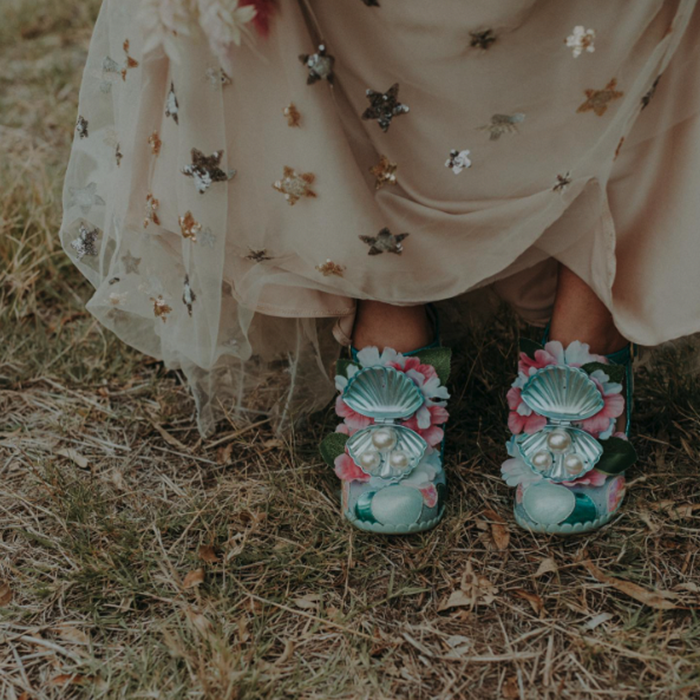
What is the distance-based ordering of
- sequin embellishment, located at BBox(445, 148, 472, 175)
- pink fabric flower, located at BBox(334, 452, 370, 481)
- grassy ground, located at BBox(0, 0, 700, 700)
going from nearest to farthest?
grassy ground, located at BBox(0, 0, 700, 700) < sequin embellishment, located at BBox(445, 148, 472, 175) < pink fabric flower, located at BBox(334, 452, 370, 481)

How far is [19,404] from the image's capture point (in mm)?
1418

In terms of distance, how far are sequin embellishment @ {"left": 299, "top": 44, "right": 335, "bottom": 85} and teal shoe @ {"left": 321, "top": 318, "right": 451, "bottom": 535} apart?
0.38m

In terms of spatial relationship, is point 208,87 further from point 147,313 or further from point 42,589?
point 42,589

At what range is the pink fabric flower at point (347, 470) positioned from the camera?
1106mm

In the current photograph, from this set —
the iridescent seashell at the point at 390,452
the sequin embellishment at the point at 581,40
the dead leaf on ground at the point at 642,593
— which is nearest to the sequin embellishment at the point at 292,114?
the sequin embellishment at the point at 581,40

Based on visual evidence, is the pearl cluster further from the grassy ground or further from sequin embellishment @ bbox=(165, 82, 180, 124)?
sequin embellishment @ bbox=(165, 82, 180, 124)

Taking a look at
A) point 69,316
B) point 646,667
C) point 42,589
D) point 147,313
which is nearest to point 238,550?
point 42,589

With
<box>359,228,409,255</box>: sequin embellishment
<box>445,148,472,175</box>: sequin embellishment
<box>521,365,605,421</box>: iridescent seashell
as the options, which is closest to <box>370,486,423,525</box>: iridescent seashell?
<box>521,365,605,421</box>: iridescent seashell

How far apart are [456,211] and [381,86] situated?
186 millimetres

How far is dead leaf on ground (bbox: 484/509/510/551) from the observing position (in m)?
1.07

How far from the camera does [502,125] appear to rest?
978 millimetres

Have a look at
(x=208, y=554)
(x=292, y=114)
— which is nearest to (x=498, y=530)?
(x=208, y=554)

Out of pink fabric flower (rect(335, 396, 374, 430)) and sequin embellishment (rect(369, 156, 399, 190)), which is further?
pink fabric flower (rect(335, 396, 374, 430))
